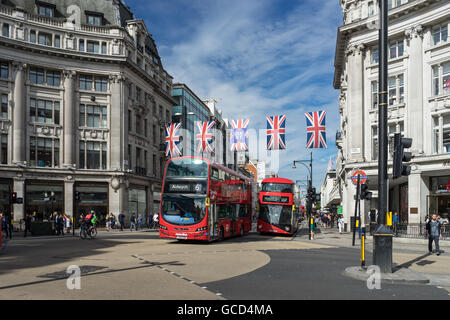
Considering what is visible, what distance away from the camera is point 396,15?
106 ft

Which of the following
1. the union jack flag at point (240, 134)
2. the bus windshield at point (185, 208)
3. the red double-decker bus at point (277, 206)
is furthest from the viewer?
the union jack flag at point (240, 134)

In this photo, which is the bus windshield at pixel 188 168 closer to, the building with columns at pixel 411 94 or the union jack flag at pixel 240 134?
the union jack flag at pixel 240 134

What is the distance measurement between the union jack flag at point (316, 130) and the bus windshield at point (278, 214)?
15.9ft

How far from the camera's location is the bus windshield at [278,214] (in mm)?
30328

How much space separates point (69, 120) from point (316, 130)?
24962 mm

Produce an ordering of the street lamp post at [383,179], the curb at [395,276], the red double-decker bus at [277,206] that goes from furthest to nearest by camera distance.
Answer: the red double-decker bus at [277,206]
the street lamp post at [383,179]
the curb at [395,276]

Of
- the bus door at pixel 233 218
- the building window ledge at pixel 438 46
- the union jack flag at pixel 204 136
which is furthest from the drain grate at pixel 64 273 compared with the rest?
the building window ledge at pixel 438 46

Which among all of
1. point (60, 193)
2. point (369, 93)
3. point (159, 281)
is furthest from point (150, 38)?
point (159, 281)

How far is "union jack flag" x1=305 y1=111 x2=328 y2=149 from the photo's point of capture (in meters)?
28.1

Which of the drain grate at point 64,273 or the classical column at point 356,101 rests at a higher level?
the classical column at point 356,101

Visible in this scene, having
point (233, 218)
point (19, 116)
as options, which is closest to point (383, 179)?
point (233, 218)

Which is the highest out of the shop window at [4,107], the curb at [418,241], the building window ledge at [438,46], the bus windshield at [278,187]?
the building window ledge at [438,46]

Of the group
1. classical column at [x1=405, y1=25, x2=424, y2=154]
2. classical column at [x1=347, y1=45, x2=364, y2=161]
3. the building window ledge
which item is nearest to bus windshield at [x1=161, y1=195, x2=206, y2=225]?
classical column at [x1=347, y1=45, x2=364, y2=161]

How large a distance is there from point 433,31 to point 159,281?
29.2 metres
